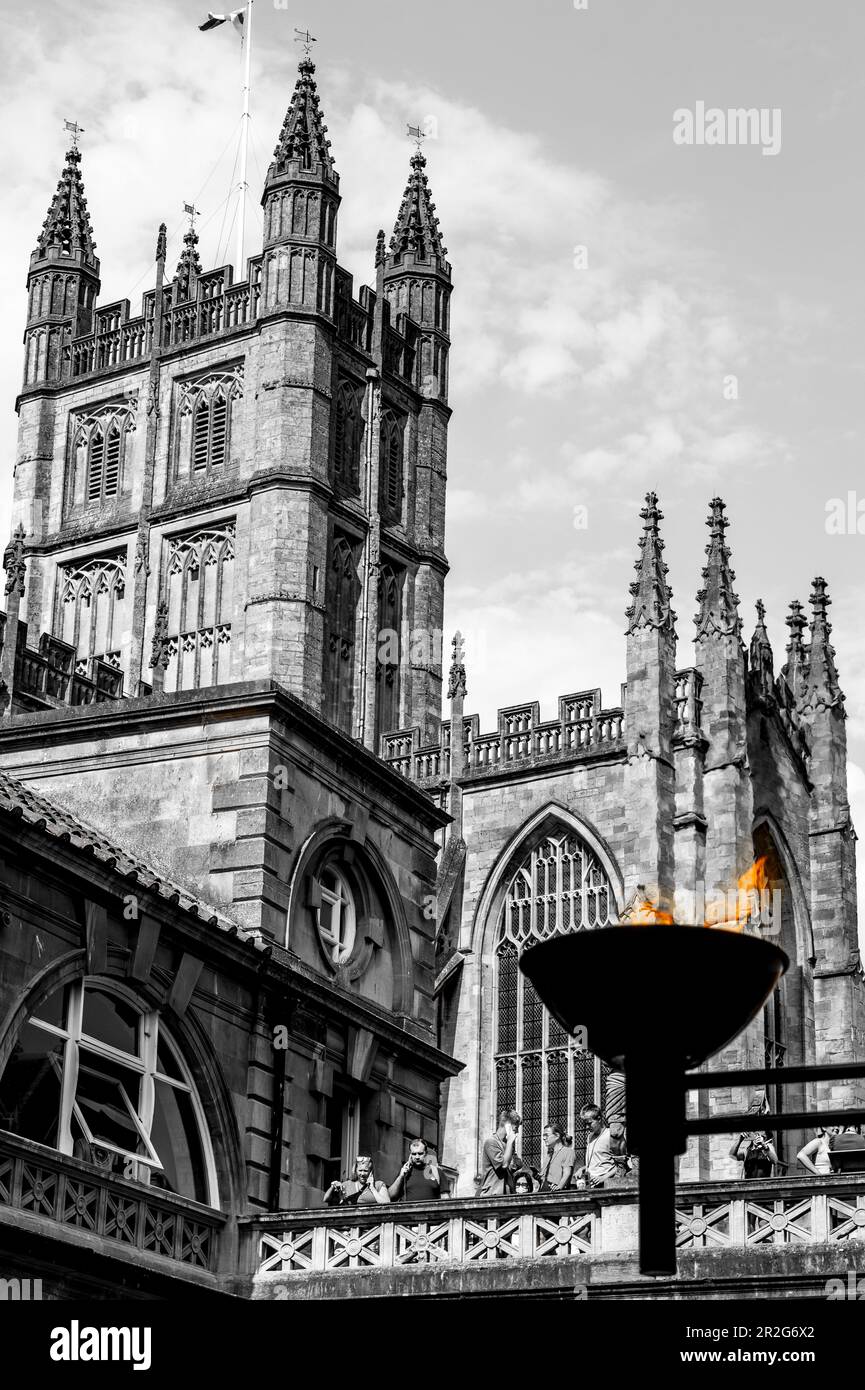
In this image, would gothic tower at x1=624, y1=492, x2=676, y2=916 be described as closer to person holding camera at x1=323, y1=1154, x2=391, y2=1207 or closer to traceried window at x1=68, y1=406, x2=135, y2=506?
person holding camera at x1=323, y1=1154, x2=391, y2=1207

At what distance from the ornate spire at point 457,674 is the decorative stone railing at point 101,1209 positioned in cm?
2644

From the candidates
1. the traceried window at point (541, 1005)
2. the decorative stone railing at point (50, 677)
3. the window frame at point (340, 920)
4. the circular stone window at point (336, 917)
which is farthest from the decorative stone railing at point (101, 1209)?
the traceried window at point (541, 1005)

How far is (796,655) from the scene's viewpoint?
52500mm

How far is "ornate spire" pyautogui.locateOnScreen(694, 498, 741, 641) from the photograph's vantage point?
4828 cm

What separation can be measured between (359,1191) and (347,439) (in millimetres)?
42767

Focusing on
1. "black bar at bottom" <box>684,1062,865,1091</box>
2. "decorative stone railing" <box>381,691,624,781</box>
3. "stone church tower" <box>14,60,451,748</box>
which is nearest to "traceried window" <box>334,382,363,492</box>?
"stone church tower" <box>14,60,451,748</box>

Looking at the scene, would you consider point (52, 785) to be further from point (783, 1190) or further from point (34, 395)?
point (34, 395)

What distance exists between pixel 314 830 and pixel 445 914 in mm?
20053

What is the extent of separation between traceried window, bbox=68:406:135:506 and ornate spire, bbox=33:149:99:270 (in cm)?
602

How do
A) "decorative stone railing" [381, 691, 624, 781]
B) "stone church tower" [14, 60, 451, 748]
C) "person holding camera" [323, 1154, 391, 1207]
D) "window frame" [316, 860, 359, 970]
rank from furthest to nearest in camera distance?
"stone church tower" [14, 60, 451, 748] < "decorative stone railing" [381, 691, 624, 781] < "window frame" [316, 860, 359, 970] < "person holding camera" [323, 1154, 391, 1207]

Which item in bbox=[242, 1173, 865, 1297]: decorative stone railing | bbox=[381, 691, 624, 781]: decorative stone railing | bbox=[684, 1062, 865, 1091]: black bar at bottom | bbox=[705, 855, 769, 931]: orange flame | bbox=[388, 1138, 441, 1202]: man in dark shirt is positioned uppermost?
bbox=[381, 691, 624, 781]: decorative stone railing

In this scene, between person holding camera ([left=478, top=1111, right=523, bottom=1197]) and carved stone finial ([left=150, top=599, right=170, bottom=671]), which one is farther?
carved stone finial ([left=150, top=599, right=170, bottom=671])

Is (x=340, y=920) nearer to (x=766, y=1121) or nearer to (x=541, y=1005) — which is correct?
(x=541, y=1005)
